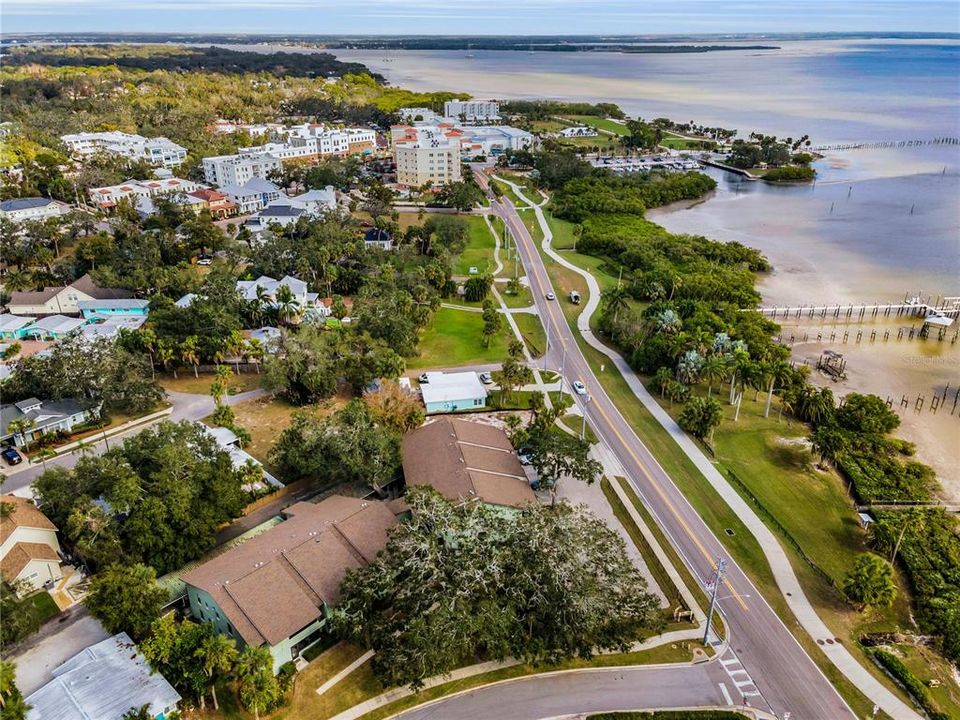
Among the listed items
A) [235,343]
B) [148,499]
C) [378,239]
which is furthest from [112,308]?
[148,499]

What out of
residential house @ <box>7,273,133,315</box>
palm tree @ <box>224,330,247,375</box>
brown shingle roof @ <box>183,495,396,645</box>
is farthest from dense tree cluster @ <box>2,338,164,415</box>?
brown shingle roof @ <box>183,495,396,645</box>

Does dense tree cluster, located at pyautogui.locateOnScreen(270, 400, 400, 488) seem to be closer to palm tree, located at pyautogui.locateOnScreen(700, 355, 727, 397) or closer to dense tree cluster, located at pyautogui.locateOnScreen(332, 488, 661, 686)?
dense tree cluster, located at pyautogui.locateOnScreen(332, 488, 661, 686)

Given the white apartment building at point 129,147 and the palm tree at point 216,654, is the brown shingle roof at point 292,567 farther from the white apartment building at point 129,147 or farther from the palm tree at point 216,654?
the white apartment building at point 129,147

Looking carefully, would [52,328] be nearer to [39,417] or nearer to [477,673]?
[39,417]

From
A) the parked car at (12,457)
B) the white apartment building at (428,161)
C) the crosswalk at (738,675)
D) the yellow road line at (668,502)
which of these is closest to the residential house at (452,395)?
the yellow road line at (668,502)

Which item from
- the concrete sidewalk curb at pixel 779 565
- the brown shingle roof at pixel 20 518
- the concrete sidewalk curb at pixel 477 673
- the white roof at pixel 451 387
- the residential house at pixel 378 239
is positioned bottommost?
the concrete sidewalk curb at pixel 477 673
